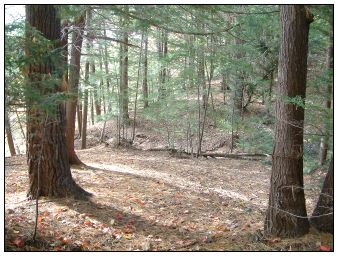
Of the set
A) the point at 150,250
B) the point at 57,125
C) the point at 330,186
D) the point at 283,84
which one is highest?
the point at 283,84

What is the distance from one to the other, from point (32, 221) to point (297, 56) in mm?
3925

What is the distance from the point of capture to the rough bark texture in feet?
13.6

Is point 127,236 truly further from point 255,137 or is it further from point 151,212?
point 255,137

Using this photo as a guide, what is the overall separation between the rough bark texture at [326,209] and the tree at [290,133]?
152 millimetres

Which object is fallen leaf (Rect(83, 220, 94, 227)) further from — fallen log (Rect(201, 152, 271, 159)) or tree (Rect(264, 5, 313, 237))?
fallen log (Rect(201, 152, 271, 159))

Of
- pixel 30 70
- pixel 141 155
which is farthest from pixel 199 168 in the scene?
pixel 30 70

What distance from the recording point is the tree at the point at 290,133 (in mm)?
4121

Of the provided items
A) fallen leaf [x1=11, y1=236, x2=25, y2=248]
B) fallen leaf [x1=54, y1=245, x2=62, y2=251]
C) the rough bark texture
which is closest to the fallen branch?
the rough bark texture

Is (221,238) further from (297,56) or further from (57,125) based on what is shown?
(57,125)

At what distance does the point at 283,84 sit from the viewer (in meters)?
4.27

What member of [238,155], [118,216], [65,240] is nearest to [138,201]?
[118,216]

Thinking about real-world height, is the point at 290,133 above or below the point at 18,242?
above

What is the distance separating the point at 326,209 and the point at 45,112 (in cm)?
357

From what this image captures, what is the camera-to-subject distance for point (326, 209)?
4.32 metres
